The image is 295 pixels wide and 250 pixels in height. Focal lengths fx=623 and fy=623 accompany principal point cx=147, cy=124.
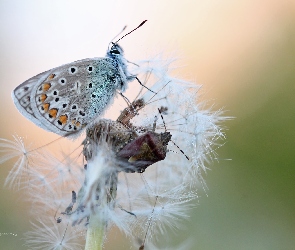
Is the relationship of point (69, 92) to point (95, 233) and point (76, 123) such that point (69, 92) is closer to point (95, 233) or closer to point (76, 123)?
point (76, 123)

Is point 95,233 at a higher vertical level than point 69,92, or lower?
lower

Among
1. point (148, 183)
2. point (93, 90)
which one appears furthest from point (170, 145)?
point (93, 90)

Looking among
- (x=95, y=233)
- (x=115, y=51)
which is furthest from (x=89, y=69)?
(x=95, y=233)

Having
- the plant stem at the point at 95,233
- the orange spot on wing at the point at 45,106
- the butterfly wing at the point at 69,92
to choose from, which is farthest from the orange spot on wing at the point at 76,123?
the plant stem at the point at 95,233

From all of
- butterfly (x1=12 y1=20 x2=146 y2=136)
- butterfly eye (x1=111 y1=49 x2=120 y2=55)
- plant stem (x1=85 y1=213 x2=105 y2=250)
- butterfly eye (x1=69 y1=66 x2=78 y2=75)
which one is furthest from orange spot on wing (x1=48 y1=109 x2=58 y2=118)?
plant stem (x1=85 y1=213 x2=105 y2=250)

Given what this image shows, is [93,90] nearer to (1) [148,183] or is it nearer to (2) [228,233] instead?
(1) [148,183]

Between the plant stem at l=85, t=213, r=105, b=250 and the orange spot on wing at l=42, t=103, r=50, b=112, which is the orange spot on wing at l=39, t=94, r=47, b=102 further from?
the plant stem at l=85, t=213, r=105, b=250

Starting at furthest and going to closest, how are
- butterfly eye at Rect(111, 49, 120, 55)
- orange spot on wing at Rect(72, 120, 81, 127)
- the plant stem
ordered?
butterfly eye at Rect(111, 49, 120, 55) < orange spot on wing at Rect(72, 120, 81, 127) < the plant stem
